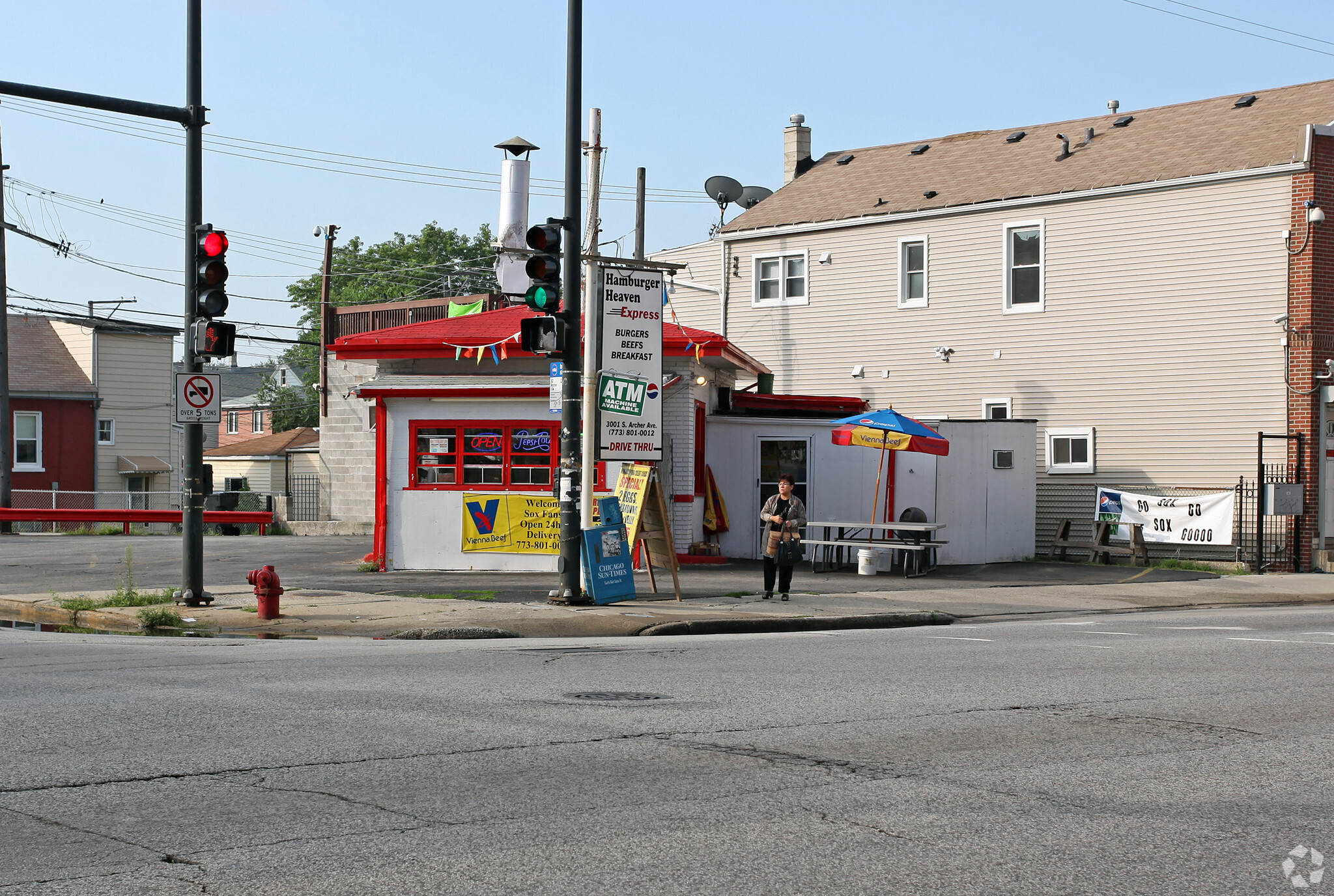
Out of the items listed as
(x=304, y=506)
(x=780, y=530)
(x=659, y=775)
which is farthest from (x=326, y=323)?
(x=659, y=775)

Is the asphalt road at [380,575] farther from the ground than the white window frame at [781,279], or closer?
closer

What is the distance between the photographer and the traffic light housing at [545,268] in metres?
15.1

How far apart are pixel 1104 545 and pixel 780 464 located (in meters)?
6.43

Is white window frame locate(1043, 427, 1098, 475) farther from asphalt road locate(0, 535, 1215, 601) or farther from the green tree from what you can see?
the green tree

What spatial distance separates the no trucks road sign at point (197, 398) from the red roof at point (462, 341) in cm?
556

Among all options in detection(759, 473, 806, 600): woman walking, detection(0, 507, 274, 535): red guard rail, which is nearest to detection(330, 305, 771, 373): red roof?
detection(759, 473, 806, 600): woman walking

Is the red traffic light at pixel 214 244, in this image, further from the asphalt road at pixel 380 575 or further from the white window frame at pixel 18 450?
the white window frame at pixel 18 450

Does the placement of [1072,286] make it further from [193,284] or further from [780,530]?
[193,284]

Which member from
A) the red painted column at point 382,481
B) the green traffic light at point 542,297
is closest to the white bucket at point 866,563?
the red painted column at point 382,481

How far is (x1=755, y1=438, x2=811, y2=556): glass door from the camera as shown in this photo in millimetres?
23609

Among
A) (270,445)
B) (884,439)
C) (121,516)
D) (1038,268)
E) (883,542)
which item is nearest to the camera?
(884,439)

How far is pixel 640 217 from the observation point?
25906mm

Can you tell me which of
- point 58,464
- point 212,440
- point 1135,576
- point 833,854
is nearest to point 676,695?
point 833,854

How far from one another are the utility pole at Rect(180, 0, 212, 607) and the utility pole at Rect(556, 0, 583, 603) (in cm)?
426
